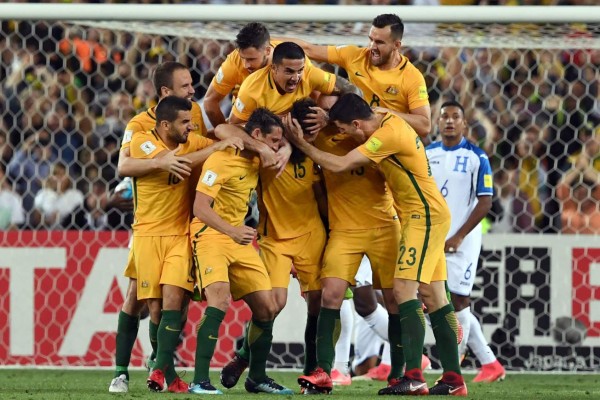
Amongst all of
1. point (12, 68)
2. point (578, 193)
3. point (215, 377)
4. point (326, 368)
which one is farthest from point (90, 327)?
point (578, 193)

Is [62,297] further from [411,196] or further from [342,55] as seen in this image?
[411,196]

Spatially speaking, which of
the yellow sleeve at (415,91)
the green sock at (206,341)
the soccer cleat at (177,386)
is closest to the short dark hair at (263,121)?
the yellow sleeve at (415,91)

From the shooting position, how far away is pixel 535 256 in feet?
31.8

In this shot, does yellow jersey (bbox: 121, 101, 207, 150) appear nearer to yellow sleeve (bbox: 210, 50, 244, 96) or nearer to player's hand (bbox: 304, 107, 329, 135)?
yellow sleeve (bbox: 210, 50, 244, 96)

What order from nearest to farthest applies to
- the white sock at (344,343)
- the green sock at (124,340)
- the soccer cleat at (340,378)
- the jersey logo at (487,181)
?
the green sock at (124,340), the soccer cleat at (340,378), the white sock at (344,343), the jersey logo at (487,181)

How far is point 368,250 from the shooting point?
7.43 metres

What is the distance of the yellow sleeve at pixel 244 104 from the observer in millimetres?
7328

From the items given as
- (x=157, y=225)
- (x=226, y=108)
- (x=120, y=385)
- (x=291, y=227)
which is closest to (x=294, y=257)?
(x=291, y=227)

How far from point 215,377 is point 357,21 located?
270cm

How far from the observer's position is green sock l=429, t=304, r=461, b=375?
23.7 feet

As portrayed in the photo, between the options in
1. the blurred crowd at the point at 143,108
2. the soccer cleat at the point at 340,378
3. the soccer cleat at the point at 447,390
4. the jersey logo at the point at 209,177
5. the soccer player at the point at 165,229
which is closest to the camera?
the jersey logo at the point at 209,177

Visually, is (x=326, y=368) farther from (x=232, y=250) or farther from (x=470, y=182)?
(x=470, y=182)

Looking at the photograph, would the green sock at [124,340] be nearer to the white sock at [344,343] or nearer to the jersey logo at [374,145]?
the white sock at [344,343]

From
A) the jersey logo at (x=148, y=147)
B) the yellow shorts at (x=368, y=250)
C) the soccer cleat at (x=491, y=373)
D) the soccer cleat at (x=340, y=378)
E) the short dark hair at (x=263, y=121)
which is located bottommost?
the soccer cleat at (x=491, y=373)
